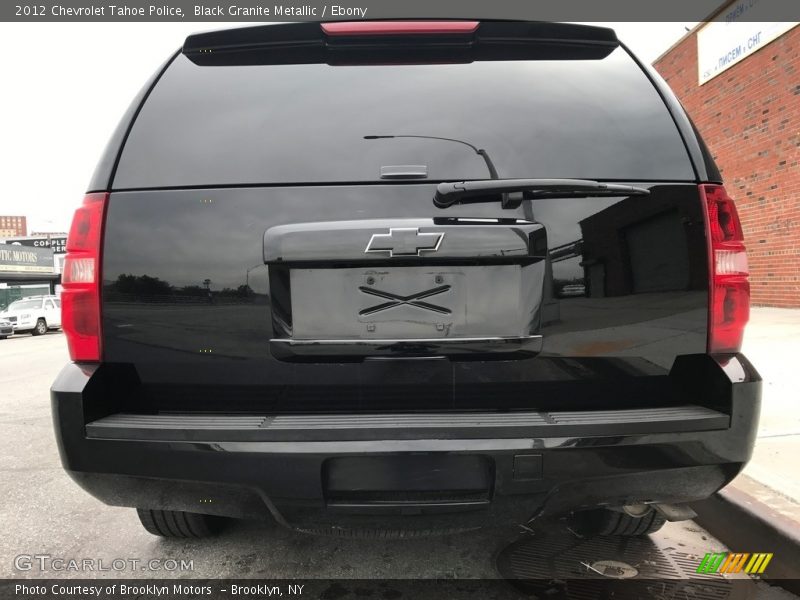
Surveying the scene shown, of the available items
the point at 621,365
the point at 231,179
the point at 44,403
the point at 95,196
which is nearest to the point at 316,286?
the point at 231,179

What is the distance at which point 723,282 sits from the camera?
1604 mm

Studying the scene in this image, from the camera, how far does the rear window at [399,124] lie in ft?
5.27

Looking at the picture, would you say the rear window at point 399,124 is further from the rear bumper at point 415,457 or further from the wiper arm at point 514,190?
the rear bumper at point 415,457

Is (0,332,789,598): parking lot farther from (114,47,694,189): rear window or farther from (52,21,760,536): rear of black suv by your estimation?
(114,47,694,189): rear window

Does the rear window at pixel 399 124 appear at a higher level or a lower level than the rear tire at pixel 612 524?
higher

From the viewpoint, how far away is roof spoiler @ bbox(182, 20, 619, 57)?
5.82 feet

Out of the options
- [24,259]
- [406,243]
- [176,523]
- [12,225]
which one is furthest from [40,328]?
[12,225]

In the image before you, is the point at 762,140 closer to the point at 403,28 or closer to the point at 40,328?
the point at 403,28

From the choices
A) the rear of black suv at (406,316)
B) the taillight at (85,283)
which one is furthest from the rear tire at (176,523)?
the taillight at (85,283)

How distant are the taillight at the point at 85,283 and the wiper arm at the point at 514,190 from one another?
108 centimetres

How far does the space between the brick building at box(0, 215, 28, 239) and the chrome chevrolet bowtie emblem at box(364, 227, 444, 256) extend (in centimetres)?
10393

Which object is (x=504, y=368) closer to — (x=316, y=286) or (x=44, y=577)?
(x=316, y=286)

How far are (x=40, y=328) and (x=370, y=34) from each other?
25.7 metres

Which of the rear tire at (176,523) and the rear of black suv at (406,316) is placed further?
the rear tire at (176,523)
